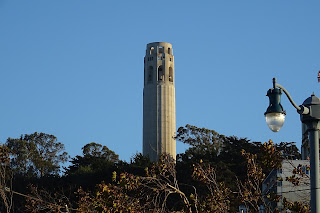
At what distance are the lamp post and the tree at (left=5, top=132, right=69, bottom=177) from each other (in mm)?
85099

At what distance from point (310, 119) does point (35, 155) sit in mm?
95035

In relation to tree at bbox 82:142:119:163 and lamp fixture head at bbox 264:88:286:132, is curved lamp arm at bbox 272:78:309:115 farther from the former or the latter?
tree at bbox 82:142:119:163

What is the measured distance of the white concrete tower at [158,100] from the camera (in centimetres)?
10650

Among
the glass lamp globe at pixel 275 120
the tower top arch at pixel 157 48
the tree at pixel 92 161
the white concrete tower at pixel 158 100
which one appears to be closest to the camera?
the glass lamp globe at pixel 275 120

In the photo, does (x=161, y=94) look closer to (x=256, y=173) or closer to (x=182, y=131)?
(x=182, y=131)

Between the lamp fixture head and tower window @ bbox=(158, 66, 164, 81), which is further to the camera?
tower window @ bbox=(158, 66, 164, 81)

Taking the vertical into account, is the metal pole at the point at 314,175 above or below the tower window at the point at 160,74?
below

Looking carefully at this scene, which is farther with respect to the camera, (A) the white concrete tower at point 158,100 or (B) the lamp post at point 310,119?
(A) the white concrete tower at point 158,100

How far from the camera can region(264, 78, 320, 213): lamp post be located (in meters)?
11.7

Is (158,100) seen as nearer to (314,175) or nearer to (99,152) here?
(99,152)

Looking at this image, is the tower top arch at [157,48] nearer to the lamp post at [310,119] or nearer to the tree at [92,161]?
the tree at [92,161]

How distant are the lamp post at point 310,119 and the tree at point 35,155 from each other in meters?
85.1

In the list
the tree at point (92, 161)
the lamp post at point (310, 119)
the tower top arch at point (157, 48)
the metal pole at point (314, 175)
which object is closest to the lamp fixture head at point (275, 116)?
the lamp post at point (310, 119)

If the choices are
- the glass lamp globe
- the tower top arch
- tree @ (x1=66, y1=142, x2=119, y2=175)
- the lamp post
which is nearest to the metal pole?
the lamp post
